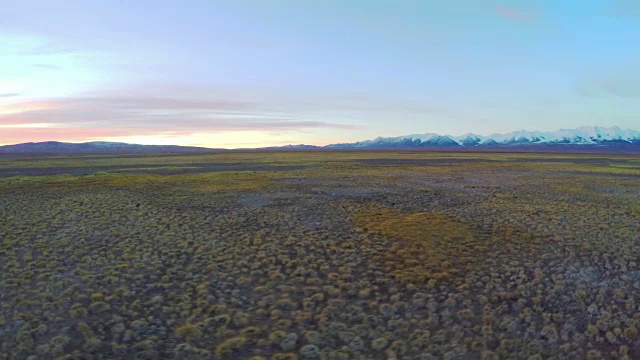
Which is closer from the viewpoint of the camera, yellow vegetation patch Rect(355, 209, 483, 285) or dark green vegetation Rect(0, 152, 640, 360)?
dark green vegetation Rect(0, 152, 640, 360)

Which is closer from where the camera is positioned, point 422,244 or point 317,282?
point 317,282

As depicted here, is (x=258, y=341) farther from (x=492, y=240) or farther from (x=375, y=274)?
(x=492, y=240)

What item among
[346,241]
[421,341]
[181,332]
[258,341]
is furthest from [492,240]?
[181,332]

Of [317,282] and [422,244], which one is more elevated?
[422,244]

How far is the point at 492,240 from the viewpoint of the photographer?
64.7 ft

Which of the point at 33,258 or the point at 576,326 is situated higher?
the point at 33,258

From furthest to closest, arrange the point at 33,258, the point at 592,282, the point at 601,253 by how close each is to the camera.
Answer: the point at 601,253 < the point at 33,258 < the point at 592,282

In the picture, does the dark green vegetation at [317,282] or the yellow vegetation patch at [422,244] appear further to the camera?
the yellow vegetation patch at [422,244]

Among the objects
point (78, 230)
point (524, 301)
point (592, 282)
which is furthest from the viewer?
point (78, 230)

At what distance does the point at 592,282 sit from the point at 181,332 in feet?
44.7

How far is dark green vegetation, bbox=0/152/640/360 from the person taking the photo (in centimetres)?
1040

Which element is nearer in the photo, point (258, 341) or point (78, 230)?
point (258, 341)

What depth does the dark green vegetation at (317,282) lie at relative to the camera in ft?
34.1

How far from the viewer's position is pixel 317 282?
46.3ft
